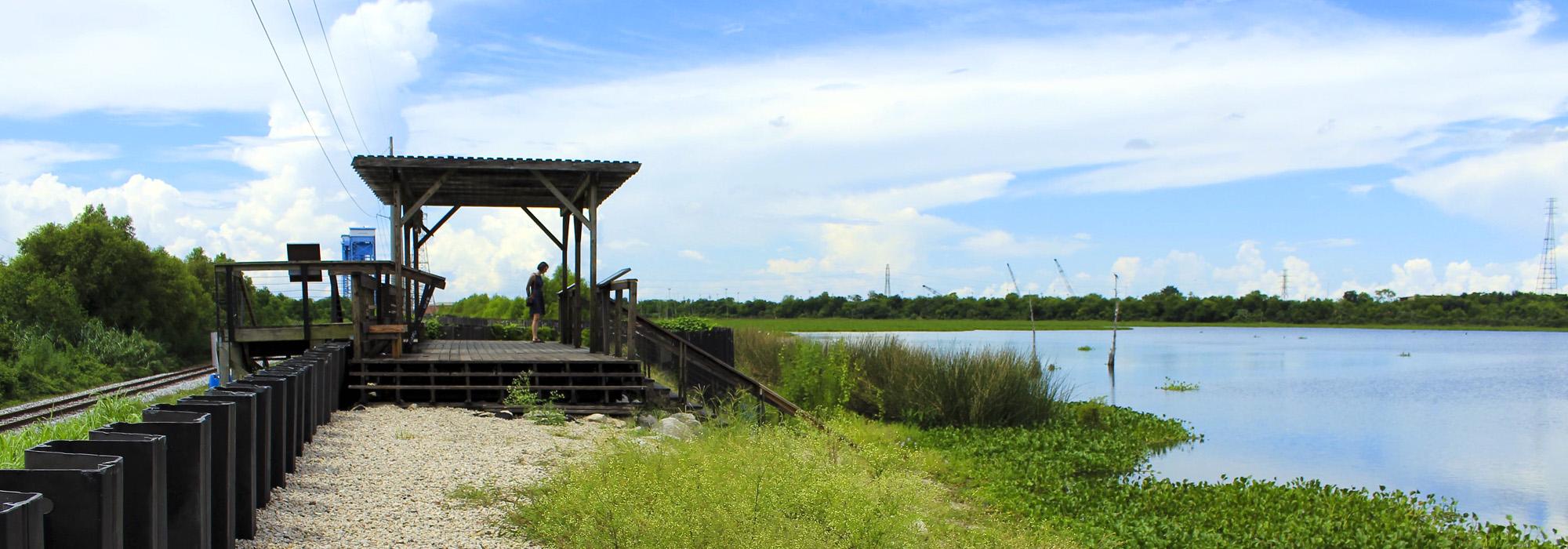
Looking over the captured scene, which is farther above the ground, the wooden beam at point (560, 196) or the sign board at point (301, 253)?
the wooden beam at point (560, 196)

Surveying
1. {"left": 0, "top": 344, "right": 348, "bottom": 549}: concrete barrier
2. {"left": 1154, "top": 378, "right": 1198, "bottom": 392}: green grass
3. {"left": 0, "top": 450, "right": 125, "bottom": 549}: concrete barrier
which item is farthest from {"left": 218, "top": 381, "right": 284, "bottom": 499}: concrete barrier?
{"left": 1154, "top": 378, "right": 1198, "bottom": 392}: green grass

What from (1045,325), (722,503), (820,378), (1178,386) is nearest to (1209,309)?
(1045,325)

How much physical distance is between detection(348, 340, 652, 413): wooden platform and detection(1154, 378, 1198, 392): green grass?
63.0ft

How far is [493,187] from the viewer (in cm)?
1447

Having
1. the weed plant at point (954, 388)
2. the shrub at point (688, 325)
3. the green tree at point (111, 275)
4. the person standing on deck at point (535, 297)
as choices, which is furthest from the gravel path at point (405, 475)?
the green tree at point (111, 275)

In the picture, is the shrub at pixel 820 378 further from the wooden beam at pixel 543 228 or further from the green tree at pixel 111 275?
the green tree at pixel 111 275

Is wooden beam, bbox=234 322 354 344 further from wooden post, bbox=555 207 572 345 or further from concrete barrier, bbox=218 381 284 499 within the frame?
concrete barrier, bbox=218 381 284 499

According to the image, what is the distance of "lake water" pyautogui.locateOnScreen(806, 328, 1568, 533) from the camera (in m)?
15.0

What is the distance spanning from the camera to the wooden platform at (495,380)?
11625 mm

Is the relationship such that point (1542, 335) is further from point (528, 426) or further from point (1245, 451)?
point (528, 426)

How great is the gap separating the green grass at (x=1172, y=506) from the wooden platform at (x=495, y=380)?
3676 millimetres

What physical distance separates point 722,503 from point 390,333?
27.0ft

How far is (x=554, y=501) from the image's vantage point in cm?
553

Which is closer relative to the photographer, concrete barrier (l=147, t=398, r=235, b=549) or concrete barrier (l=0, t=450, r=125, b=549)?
concrete barrier (l=0, t=450, r=125, b=549)
